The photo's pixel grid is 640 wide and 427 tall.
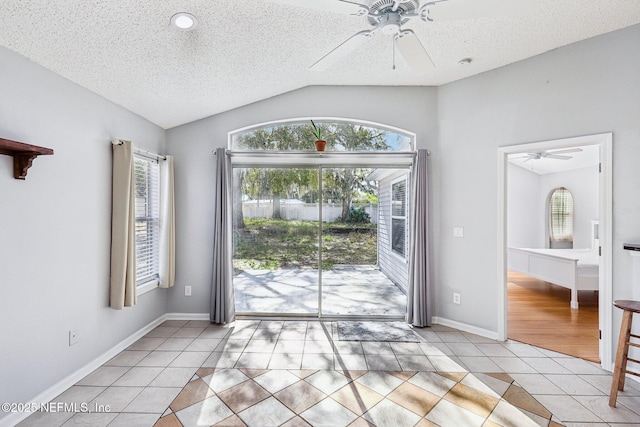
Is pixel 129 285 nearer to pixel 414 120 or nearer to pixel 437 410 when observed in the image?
pixel 437 410

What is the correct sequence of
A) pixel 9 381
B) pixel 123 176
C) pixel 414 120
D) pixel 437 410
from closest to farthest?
1. pixel 9 381
2. pixel 437 410
3. pixel 123 176
4. pixel 414 120

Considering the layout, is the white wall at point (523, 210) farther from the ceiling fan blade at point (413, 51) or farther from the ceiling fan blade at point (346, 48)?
the ceiling fan blade at point (346, 48)

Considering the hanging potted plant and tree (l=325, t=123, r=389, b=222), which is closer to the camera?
the hanging potted plant

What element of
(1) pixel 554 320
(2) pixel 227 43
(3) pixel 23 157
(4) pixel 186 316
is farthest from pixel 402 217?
(3) pixel 23 157

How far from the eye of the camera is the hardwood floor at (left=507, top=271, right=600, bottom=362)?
3.10m

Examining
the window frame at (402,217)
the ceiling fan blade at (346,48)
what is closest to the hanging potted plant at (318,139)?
the window frame at (402,217)

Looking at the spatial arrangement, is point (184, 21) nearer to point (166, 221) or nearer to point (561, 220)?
point (166, 221)

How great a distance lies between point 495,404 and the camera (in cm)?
217

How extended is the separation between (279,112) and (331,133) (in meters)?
0.71

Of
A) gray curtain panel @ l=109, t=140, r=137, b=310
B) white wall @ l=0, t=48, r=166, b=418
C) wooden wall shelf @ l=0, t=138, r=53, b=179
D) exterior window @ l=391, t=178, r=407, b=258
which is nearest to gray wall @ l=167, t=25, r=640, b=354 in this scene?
exterior window @ l=391, t=178, r=407, b=258

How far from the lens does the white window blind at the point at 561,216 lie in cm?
717

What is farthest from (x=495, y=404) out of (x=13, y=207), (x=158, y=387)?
(x=13, y=207)

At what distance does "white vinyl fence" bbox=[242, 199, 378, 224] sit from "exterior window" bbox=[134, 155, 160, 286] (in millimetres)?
1045

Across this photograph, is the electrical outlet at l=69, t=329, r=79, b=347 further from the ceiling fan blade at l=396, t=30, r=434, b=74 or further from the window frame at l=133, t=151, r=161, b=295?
the ceiling fan blade at l=396, t=30, r=434, b=74
